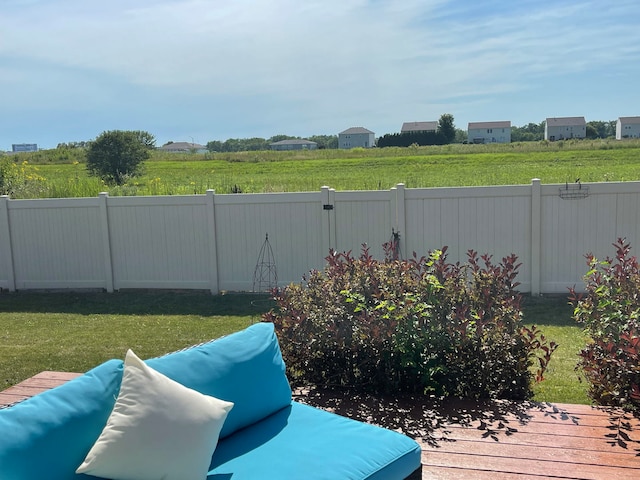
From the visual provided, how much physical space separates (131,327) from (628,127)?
3007 inches

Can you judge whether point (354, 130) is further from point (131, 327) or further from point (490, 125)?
point (131, 327)

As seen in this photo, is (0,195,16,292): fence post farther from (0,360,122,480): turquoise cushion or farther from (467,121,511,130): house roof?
(467,121,511,130): house roof

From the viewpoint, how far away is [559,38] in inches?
366

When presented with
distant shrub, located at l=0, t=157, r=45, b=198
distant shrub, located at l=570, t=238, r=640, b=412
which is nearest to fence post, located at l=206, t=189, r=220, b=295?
distant shrub, located at l=0, t=157, r=45, b=198

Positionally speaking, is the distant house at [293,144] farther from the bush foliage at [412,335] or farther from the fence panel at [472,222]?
the bush foliage at [412,335]

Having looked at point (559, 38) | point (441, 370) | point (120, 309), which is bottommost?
point (120, 309)

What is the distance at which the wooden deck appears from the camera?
8.84ft

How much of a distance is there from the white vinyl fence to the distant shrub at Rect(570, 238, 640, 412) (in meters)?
3.67

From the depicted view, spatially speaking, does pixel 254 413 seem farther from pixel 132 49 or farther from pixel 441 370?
pixel 132 49

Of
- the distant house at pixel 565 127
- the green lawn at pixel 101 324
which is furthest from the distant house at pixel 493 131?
the green lawn at pixel 101 324

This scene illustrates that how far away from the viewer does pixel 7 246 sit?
905cm

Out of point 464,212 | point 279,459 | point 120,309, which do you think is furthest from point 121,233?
point 279,459

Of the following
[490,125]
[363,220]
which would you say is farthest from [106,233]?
[490,125]

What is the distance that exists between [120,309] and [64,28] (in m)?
4.05
